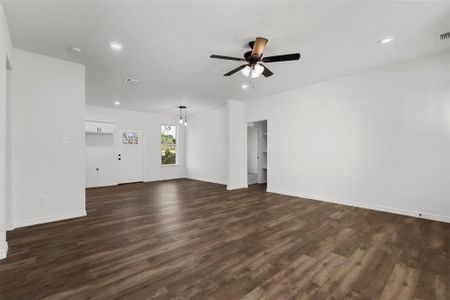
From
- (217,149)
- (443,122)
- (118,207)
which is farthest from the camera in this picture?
(217,149)

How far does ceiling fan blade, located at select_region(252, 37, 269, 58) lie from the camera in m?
2.72

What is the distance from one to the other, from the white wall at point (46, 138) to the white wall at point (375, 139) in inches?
199

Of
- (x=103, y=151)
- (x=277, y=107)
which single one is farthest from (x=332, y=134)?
(x=103, y=151)

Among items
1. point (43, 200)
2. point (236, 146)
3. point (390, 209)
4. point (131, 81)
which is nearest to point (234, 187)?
point (236, 146)

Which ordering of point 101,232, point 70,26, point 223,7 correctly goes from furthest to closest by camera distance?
point 101,232, point 70,26, point 223,7

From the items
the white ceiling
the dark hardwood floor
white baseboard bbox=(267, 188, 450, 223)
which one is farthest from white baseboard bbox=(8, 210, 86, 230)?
white baseboard bbox=(267, 188, 450, 223)

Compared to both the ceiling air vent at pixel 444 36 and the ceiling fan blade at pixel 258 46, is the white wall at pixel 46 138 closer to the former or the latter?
the ceiling fan blade at pixel 258 46

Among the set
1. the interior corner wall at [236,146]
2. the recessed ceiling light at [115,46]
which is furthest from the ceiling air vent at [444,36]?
the recessed ceiling light at [115,46]

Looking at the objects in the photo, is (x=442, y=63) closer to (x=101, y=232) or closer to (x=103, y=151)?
(x=101, y=232)

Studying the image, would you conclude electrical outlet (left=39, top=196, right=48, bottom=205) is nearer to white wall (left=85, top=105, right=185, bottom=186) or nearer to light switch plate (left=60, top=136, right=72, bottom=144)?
light switch plate (left=60, top=136, right=72, bottom=144)

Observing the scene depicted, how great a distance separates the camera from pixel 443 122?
3.44 metres

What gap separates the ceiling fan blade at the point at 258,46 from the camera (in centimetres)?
272

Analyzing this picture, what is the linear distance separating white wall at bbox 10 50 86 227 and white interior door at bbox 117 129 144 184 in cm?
422

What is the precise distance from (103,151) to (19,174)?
437 centimetres
